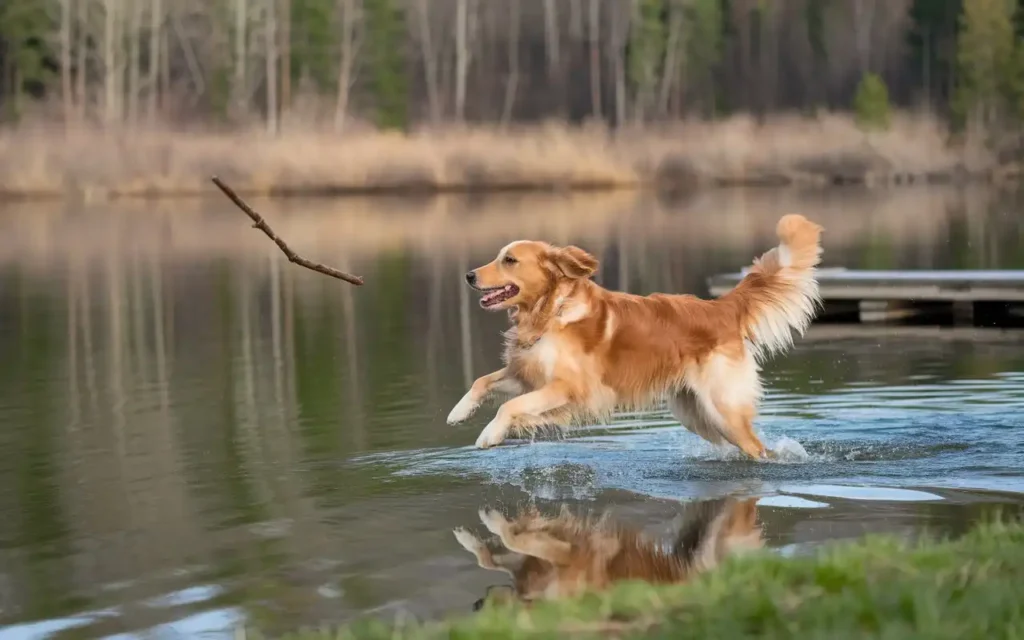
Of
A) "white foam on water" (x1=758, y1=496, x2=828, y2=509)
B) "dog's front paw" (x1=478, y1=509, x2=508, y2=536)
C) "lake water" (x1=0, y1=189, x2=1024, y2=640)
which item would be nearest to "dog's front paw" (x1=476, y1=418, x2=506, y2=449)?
"lake water" (x1=0, y1=189, x2=1024, y2=640)

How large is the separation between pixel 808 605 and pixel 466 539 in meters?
2.99

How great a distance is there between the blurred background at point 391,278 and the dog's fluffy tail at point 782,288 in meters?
0.84

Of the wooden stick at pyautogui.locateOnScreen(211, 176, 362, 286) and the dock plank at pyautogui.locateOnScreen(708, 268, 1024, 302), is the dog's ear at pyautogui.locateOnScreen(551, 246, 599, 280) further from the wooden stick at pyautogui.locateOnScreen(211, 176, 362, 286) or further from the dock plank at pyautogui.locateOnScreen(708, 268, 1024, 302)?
the dock plank at pyautogui.locateOnScreen(708, 268, 1024, 302)

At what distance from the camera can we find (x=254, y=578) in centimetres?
754

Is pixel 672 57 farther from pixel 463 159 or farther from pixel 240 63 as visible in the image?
pixel 463 159

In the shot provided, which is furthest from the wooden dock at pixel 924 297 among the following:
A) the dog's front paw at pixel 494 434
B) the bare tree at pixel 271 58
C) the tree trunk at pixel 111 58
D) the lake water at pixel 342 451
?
the tree trunk at pixel 111 58

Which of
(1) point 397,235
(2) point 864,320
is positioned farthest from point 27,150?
(2) point 864,320

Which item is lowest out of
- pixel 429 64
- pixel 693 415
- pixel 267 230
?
pixel 693 415

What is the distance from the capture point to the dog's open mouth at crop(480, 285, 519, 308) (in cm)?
973

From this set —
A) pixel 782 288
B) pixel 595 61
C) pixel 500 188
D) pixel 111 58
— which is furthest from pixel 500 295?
pixel 595 61

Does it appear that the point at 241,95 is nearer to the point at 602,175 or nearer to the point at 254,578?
the point at 602,175

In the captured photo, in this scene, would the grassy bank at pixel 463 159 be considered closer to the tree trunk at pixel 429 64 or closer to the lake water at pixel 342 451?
the tree trunk at pixel 429 64

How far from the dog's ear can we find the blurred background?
1232 millimetres

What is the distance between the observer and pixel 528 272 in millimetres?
9727
